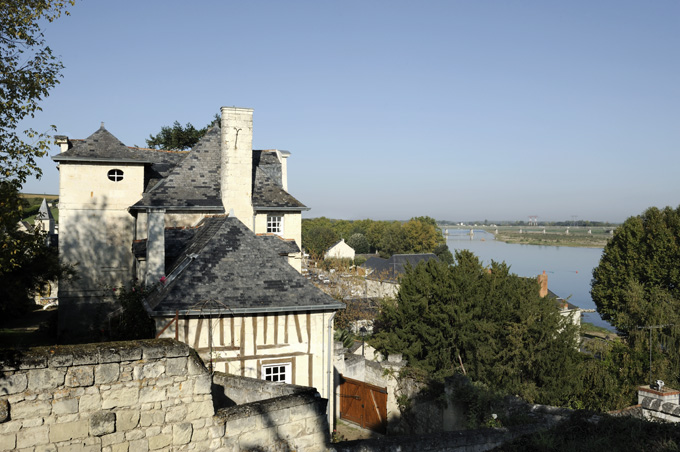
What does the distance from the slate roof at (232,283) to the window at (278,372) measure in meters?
1.21

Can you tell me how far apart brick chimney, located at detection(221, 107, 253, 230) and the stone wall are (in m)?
10.8

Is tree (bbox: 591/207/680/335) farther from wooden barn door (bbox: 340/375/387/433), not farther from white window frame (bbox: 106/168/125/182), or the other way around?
white window frame (bbox: 106/168/125/182)

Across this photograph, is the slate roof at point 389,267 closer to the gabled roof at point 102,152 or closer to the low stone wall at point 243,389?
the gabled roof at point 102,152

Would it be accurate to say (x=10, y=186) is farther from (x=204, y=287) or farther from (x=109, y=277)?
(x=109, y=277)

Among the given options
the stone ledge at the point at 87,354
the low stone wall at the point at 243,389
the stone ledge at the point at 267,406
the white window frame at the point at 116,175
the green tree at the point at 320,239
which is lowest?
the green tree at the point at 320,239

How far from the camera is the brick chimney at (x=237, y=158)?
1573 centimetres

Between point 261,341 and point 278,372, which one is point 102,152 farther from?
point 278,372

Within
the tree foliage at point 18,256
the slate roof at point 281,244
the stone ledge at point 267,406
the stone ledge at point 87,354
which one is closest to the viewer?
the stone ledge at point 87,354

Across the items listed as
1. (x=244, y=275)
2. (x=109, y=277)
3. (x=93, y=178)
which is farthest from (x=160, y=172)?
(x=244, y=275)

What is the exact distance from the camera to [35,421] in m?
4.55

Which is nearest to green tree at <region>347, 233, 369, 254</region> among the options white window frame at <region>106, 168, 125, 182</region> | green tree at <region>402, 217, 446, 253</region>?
green tree at <region>402, 217, 446, 253</region>

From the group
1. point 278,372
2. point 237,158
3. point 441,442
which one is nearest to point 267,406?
point 441,442

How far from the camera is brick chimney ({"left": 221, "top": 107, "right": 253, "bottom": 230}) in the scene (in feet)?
Answer: 51.6

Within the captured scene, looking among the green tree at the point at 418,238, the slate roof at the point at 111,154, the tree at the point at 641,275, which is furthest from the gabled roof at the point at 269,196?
the green tree at the point at 418,238
